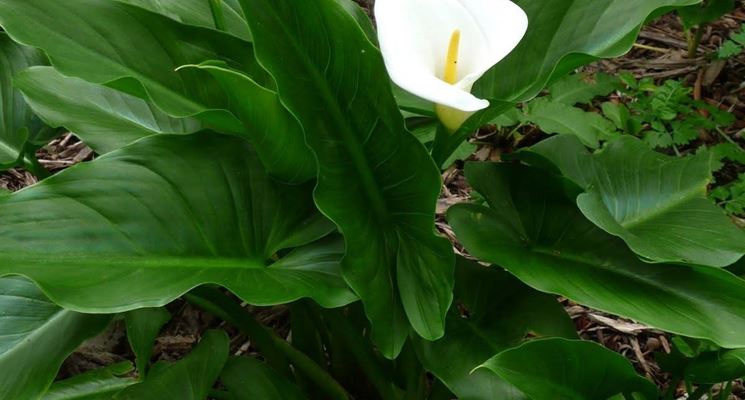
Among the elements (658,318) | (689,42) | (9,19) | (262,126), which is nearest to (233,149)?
(262,126)

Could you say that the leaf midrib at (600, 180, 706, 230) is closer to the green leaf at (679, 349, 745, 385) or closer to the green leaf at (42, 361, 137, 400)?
the green leaf at (679, 349, 745, 385)

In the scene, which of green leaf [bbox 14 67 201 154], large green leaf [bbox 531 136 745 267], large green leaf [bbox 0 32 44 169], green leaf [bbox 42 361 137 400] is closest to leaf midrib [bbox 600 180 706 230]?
large green leaf [bbox 531 136 745 267]

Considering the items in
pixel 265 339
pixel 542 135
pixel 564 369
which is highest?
pixel 564 369

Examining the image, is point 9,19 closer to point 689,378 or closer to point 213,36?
point 213,36

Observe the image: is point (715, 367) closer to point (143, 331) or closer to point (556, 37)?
point (556, 37)

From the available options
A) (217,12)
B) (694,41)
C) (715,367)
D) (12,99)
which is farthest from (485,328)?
(694,41)

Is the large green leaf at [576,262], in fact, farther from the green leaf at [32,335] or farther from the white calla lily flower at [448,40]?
the green leaf at [32,335]
